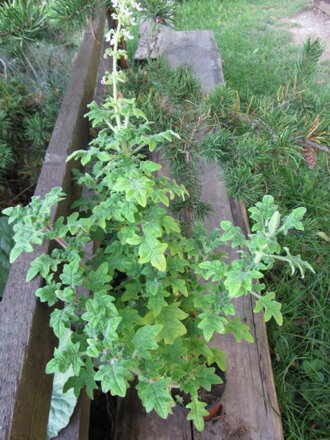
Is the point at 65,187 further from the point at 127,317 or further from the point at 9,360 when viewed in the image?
the point at 9,360

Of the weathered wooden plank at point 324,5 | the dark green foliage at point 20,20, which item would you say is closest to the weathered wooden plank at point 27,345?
the dark green foliage at point 20,20

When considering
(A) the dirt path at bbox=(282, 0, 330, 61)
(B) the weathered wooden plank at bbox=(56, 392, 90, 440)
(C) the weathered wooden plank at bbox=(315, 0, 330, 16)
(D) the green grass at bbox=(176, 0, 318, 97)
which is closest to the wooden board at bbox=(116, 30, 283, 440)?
(B) the weathered wooden plank at bbox=(56, 392, 90, 440)

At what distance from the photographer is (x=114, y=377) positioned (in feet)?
2.53

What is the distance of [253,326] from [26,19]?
1499 millimetres

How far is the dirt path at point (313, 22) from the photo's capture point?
184 inches

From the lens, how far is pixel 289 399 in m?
1.69

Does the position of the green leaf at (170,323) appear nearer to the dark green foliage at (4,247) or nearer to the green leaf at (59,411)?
Answer: the green leaf at (59,411)

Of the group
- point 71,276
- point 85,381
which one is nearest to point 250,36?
point 71,276

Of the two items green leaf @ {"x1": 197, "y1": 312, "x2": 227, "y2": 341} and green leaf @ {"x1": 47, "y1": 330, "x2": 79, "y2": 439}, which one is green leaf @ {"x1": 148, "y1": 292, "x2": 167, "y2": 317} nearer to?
green leaf @ {"x1": 197, "y1": 312, "x2": 227, "y2": 341}

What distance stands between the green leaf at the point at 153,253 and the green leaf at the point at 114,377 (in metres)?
0.24

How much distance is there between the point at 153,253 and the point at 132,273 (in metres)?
0.21

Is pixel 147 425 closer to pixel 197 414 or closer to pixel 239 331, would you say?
pixel 197 414

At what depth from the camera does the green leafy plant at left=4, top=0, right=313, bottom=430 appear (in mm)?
833

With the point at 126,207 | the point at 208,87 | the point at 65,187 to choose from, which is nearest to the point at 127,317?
the point at 126,207
